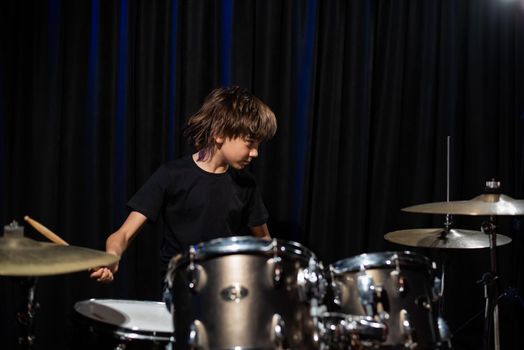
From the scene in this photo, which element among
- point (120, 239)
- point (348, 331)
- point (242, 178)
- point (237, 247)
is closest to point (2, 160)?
point (120, 239)

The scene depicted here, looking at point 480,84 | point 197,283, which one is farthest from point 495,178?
point 197,283

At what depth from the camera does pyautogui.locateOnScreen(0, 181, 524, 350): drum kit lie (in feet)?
6.19

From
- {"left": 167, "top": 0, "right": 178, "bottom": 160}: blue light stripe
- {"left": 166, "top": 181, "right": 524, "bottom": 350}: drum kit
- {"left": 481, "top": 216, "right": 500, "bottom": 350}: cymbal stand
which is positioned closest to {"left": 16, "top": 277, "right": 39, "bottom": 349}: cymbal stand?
{"left": 166, "top": 181, "right": 524, "bottom": 350}: drum kit

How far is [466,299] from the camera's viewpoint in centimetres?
355

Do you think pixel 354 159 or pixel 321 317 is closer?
pixel 321 317

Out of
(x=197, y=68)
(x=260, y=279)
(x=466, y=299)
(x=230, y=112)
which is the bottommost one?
(x=466, y=299)

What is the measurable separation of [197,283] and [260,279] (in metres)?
0.18

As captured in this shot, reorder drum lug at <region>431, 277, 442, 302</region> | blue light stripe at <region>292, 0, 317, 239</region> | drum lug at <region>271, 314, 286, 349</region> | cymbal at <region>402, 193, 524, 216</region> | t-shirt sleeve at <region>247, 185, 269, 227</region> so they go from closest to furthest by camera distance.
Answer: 1. drum lug at <region>271, 314, 286, 349</region>
2. drum lug at <region>431, 277, 442, 302</region>
3. cymbal at <region>402, 193, 524, 216</region>
4. t-shirt sleeve at <region>247, 185, 269, 227</region>
5. blue light stripe at <region>292, 0, 317, 239</region>

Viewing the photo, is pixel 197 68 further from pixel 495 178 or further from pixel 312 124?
pixel 495 178

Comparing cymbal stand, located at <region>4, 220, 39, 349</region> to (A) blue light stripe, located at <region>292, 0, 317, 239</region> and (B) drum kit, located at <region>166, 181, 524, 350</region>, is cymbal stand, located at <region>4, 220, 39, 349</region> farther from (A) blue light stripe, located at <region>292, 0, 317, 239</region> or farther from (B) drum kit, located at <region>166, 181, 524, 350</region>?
(A) blue light stripe, located at <region>292, 0, 317, 239</region>

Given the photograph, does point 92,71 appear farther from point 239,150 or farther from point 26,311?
point 26,311

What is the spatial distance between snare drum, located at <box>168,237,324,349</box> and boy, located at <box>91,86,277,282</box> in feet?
2.26

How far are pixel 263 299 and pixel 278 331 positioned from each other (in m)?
0.10

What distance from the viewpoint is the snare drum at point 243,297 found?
189cm
